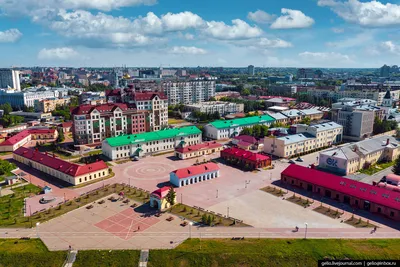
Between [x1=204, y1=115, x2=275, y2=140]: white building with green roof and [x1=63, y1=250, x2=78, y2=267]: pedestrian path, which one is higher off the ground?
[x1=204, y1=115, x2=275, y2=140]: white building with green roof

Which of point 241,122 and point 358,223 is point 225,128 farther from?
point 358,223

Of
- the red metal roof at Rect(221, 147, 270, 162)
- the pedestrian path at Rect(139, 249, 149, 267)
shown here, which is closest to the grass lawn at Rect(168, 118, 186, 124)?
the red metal roof at Rect(221, 147, 270, 162)

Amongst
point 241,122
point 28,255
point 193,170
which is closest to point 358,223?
point 193,170

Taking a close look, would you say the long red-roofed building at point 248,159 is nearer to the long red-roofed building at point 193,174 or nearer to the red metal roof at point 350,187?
the long red-roofed building at point 193,174

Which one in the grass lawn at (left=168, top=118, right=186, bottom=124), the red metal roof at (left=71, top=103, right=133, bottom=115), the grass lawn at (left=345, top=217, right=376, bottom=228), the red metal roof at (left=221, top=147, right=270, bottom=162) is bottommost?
the grass lawn at (left=345, top=217, right=376, bottom=228)

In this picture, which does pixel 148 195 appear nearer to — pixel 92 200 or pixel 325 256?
pixel 92 200

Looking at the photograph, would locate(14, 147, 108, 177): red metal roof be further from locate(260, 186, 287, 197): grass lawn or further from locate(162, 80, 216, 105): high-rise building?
locate(162, 80, 216, 105): high-rise building
